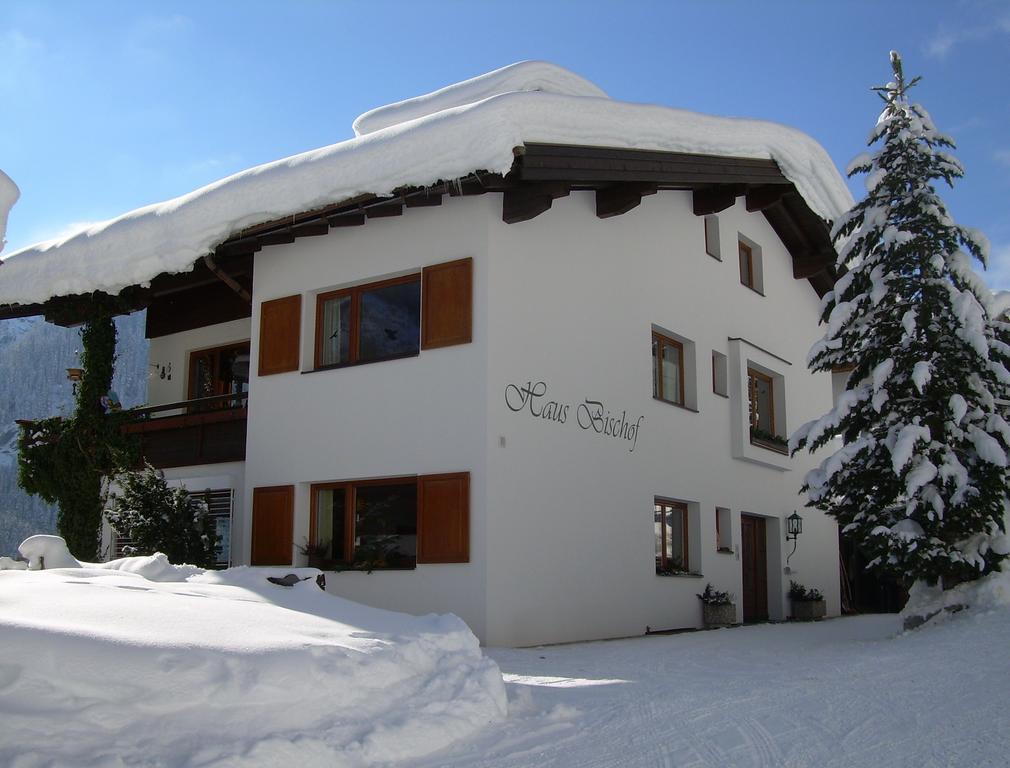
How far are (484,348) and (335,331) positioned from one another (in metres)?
2.69

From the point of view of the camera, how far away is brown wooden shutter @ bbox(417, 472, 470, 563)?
34.5 feet

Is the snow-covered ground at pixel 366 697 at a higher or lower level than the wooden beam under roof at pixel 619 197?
lower

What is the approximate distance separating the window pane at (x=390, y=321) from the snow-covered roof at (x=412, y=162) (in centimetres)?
140

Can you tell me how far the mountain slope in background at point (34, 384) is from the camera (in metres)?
34.7

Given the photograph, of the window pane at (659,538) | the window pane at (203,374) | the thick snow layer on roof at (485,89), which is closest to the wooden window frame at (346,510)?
the window pane at (659,538)

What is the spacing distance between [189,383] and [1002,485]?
11945 mm

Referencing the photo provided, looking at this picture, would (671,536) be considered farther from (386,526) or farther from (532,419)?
(386,526)

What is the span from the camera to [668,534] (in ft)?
45.6

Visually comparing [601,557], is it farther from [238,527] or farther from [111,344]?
[111,344]

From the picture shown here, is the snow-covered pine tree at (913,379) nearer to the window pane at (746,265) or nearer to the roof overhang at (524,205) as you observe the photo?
the roof overhang at (524,205)

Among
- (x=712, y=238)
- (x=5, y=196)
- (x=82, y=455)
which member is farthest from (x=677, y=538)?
(x=5, y=196)

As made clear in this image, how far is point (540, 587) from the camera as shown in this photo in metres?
11.0

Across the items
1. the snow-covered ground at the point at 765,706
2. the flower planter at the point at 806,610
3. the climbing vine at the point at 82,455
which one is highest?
the climbing vine at the point at 82,455

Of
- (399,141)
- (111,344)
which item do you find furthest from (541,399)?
(111,344)
